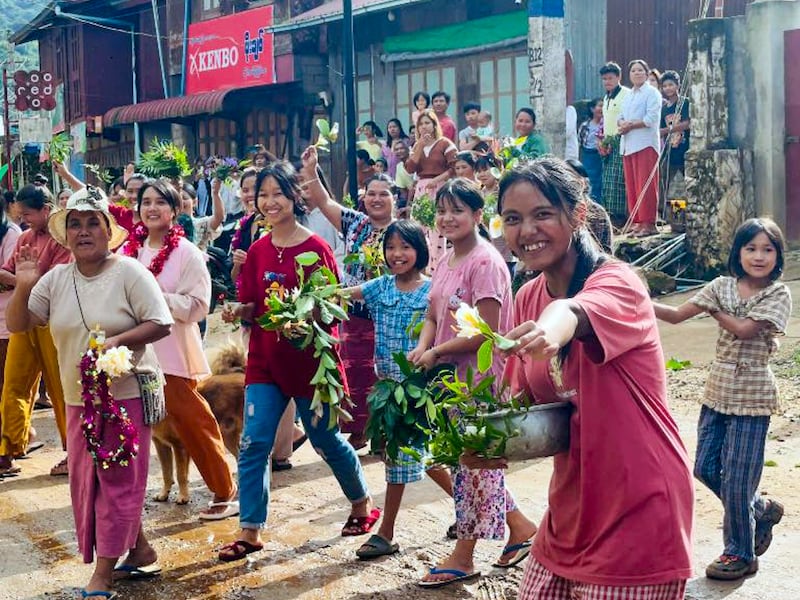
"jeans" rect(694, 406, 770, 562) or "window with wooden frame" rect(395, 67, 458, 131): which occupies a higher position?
"window with wooden frame" rect(395, 67, 458, 131)

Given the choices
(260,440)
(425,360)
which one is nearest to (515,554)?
(425,360)

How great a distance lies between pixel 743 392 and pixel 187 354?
317 cm

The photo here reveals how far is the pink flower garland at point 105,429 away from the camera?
5465mm

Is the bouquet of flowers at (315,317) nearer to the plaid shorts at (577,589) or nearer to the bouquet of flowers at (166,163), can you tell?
the plaid shorts at (577,589)

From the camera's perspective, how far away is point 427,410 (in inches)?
210

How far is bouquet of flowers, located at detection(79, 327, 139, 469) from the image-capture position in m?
5.42

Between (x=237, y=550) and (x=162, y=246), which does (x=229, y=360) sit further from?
(x=237, y=550)

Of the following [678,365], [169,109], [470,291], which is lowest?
[678,365]

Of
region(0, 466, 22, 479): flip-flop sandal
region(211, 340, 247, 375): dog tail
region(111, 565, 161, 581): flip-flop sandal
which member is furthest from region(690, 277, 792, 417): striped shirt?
region(0, 466, 22, 479): flip-flop sandal

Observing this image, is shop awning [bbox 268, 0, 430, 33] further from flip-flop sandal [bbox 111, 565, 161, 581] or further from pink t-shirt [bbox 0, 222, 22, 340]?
flip-flop sandal [bbox 111, 565, 161, 581]

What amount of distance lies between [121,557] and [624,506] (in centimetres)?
356

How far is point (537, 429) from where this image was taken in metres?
3.24

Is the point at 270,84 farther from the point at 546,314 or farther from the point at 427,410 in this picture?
the point at 546,314

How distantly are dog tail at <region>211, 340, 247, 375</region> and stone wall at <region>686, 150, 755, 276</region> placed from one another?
21.5ft
